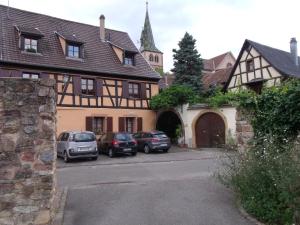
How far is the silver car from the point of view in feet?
61.8

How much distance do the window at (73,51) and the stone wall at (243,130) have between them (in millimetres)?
18143

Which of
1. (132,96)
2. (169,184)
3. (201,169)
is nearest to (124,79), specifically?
(132,96)

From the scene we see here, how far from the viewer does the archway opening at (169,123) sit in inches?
1117

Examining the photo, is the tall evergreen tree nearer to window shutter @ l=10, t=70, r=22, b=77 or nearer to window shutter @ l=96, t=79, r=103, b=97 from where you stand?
window shutter @ l=96, t=79, r=103, b=97

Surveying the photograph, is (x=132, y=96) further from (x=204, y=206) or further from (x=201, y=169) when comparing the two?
(x=204, y=206)

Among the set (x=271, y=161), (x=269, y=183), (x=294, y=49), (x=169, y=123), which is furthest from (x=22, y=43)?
(x=294, y=49)

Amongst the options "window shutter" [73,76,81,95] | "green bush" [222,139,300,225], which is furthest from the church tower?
"green bush" [222,139,300,225]

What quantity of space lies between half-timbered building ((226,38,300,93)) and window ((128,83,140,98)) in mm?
8115

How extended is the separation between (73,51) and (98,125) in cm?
559

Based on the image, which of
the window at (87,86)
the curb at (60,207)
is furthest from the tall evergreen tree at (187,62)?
the curb at (60,207)

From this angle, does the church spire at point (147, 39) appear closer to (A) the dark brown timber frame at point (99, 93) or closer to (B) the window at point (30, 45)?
(A) the dark brown timber frame at point (99, 93)

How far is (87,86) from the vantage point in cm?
2605

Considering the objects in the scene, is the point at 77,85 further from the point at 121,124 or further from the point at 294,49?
the point at 294,49

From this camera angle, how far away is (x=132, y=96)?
28.2m
